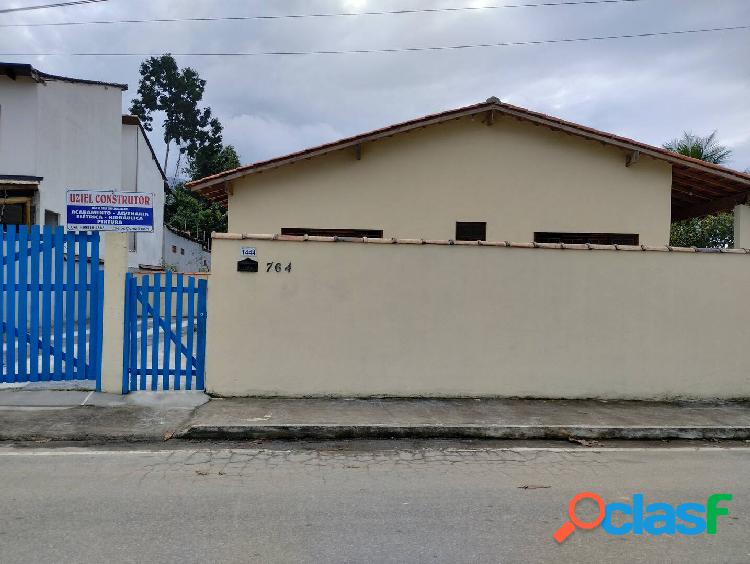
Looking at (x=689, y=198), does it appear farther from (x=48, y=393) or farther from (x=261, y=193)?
(x=48, y=393)

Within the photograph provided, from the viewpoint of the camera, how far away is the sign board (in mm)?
7014

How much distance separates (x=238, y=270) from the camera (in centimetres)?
737

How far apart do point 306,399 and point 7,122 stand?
11.5m

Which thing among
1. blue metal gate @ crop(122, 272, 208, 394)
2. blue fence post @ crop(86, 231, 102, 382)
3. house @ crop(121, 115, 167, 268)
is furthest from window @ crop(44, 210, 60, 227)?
blue metal gate @ crop(122, 272, 208, 394)

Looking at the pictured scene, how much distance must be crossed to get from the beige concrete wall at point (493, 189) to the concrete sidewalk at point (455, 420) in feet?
13.3

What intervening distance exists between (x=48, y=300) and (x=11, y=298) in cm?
44

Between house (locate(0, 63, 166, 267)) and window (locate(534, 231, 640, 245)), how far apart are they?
38.3ft

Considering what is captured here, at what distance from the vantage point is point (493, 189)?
1040cm

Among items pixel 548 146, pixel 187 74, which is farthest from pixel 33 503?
pixel 187 74

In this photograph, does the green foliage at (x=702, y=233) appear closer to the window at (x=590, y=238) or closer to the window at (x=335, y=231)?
the window at (x=590, y=238)

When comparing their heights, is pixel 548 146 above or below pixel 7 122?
below

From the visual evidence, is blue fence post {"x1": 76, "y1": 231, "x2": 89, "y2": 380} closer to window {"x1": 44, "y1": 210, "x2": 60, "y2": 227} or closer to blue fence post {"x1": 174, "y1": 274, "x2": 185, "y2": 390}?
blue fence post {"x1": 174, "y1": 274, "x2": 185, "y2": 390}

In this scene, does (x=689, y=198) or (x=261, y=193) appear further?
(x=689, y=198)

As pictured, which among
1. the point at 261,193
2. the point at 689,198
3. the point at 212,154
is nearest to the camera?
the point at 261,193
